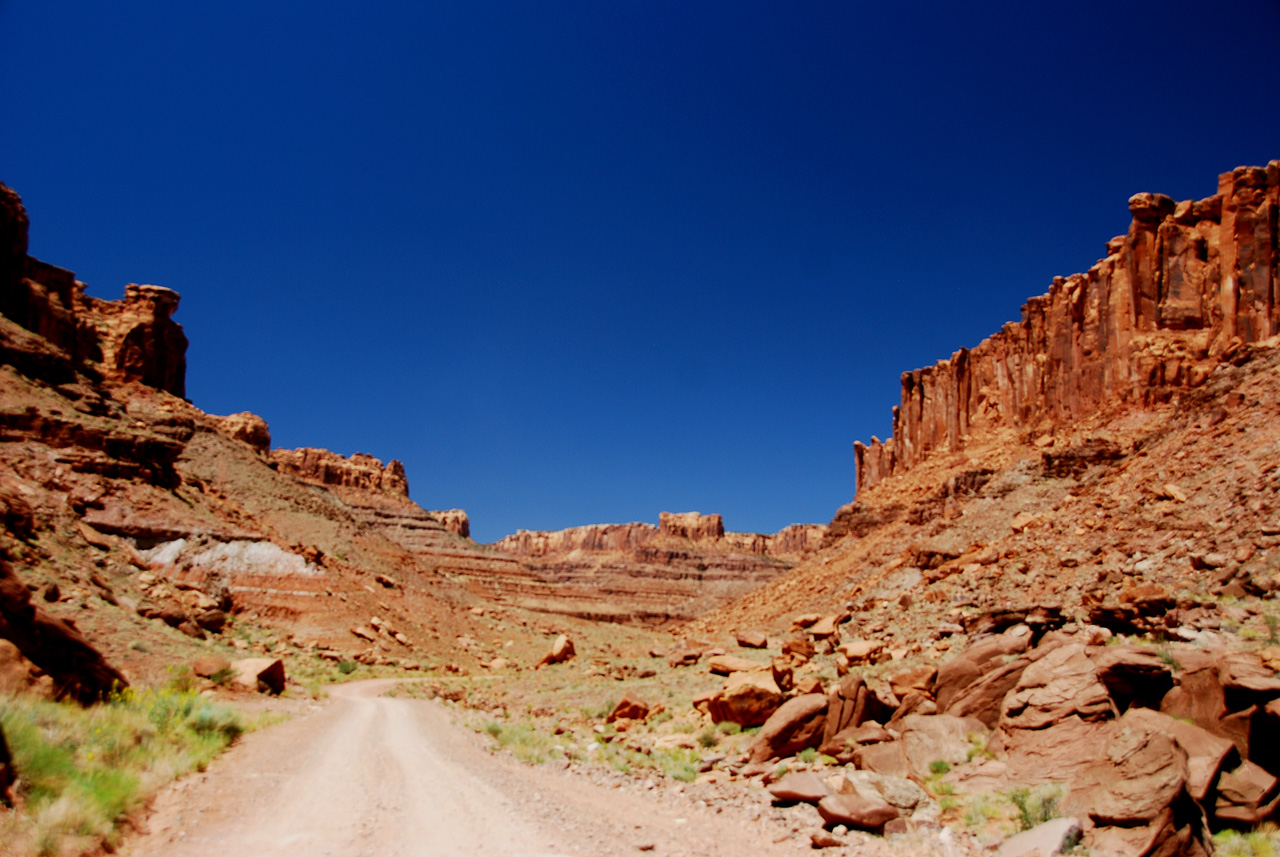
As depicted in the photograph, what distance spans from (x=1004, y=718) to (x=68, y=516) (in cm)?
3260

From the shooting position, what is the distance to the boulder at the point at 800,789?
918 cm

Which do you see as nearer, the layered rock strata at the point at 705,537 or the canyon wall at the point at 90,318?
the canyon wall at the point at 90,318

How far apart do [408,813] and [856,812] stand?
A: 5.38m

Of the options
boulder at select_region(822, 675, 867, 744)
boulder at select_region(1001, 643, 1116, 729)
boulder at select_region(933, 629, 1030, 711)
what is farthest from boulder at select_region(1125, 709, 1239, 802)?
boulder at select_region(822, 675, 867, 744)

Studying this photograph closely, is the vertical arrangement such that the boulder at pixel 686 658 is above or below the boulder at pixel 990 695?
below

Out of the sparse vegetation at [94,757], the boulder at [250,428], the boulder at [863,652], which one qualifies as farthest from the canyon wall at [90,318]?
the boulder at [863,652]

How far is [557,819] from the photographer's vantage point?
28.4 ft

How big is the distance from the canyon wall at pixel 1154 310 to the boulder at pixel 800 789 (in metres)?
35.5

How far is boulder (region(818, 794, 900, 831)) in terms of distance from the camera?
8258mm

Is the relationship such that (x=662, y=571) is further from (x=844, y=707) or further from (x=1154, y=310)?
(x=844, y=707)

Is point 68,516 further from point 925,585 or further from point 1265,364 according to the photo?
point 1265,364

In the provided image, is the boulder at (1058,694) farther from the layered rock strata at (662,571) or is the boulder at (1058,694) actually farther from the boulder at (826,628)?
the layered rock strata at (662,571)

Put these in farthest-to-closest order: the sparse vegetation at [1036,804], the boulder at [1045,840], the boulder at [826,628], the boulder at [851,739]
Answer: the boulder at [826,628], the boulder at [851,739], the sparse vegetation at [1036,804], the boulder at [1045,840]

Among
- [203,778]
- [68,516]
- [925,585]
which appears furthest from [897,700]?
[68,516]
